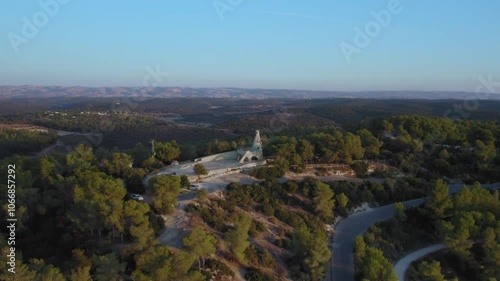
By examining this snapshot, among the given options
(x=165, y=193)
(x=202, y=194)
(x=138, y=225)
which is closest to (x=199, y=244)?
(x=138, y=225)

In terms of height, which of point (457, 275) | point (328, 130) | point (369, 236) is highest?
point (328, 130)

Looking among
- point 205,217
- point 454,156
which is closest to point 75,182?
point 205,217

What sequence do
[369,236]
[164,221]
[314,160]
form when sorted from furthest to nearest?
[314,160]
[369,236]
[164,221]

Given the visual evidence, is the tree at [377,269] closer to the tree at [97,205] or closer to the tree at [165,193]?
the tree at [165,193]

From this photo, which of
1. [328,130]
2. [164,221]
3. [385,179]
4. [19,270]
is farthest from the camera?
[328,130]

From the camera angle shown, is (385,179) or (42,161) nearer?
(42,161)

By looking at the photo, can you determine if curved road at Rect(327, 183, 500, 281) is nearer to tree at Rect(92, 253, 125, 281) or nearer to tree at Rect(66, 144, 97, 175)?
Result: tree at Rect(92, 253, 125, 281)

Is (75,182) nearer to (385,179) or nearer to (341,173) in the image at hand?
(341,173)

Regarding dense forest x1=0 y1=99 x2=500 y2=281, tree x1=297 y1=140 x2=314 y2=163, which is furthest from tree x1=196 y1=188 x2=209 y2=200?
tree x1=297 y1=140 x2=314 y2=163
